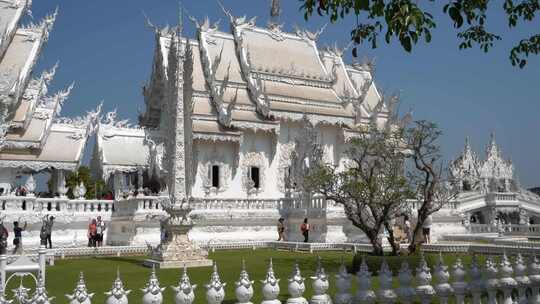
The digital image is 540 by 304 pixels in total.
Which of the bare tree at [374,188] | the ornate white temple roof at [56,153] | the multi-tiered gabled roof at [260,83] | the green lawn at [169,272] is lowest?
the green lawn at [169,272]

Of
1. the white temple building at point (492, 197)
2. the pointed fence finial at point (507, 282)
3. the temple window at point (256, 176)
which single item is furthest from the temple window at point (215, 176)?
the pointed fence finial at point (507, 282)

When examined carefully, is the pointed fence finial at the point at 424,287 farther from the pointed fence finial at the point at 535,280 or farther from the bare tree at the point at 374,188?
the bare tree at the point at 374,188

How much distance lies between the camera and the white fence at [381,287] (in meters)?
5.02

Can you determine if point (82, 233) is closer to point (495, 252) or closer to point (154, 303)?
point (495, 252)

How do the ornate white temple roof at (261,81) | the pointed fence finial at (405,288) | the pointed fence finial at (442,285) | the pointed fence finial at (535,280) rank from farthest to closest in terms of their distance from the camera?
the ornate white temple roof at (261,81), the pointed fence finial at (535,280), the pointed fence finial at (442,285), the pointed fence finial at (405,288)

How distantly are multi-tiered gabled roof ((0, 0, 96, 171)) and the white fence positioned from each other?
63.7 ft

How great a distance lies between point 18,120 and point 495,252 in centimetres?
2049

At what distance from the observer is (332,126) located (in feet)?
105

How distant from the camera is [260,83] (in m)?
30.2

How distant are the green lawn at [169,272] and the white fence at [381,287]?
149 centimetres

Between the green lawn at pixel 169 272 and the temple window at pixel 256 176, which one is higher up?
the temple window at pixel 256 176

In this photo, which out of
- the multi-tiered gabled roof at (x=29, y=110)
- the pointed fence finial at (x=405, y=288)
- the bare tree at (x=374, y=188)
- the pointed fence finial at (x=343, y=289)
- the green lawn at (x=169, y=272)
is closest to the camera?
the pointed fence finial at (x=343, y=289)

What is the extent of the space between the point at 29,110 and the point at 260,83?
11.1 meters

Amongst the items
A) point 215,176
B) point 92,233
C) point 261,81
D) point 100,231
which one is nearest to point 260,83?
point 261,81
